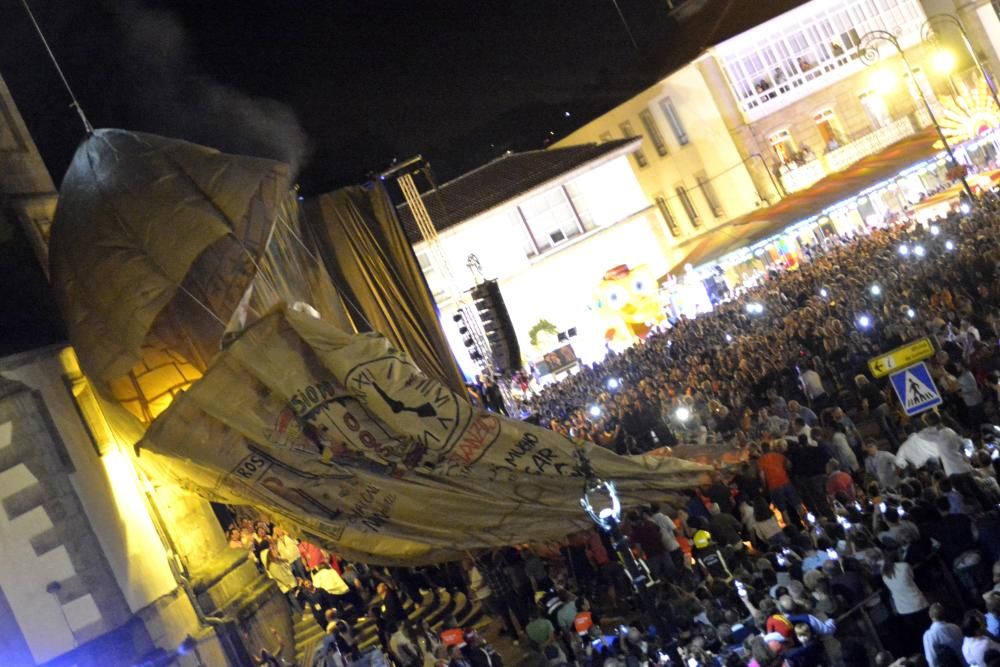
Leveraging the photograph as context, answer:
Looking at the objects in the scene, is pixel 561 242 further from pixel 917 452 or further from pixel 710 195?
pixel 917 452

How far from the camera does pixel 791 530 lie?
13.1 meters

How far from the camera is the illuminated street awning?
36031 millimetres

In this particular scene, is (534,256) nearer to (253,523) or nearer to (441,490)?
(253,523)

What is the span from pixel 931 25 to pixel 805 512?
122 ft

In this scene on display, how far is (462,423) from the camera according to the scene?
15570mm

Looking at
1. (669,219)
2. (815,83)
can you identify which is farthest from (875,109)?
(669,219)

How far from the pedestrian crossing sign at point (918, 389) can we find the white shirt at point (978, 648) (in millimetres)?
5092

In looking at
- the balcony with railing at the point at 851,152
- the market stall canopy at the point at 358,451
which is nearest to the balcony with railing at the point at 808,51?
the balcony with railing at the point at 851,152

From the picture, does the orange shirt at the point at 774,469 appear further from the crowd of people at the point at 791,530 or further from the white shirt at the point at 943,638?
the white shirt at the point at 943,638

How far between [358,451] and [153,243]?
4257 millimetres

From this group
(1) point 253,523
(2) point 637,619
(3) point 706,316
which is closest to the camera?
(2) point 637,619

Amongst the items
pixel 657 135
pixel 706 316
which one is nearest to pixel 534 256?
pixel 657 135

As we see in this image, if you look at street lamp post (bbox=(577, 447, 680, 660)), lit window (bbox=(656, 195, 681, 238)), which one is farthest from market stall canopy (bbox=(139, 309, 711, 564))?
lit window (bbox=(656, 195, 681, 238))

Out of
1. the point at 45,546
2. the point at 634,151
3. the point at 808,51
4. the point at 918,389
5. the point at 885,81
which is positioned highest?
the point at 808,51
